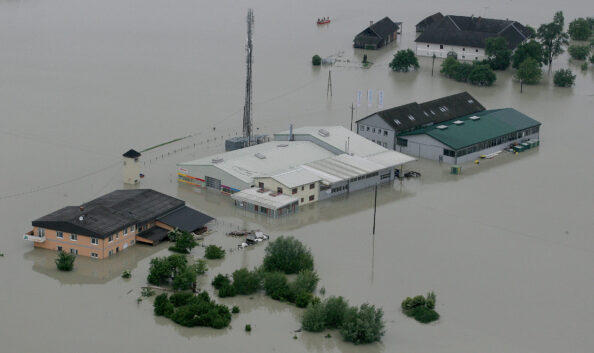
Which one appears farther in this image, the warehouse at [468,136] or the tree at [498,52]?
the tree at [498,52]

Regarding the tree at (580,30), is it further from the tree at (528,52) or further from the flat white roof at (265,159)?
the flat white roof at (265,159)

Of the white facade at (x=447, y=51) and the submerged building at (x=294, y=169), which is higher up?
the white facade at (x=447, y=51)

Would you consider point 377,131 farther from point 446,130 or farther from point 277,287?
point 277,287

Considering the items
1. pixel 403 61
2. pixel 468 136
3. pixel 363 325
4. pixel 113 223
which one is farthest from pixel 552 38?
pixel 363 325

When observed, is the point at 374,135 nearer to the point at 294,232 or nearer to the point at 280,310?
the point at 294,232

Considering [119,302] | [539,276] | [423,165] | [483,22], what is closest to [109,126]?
[423,165]

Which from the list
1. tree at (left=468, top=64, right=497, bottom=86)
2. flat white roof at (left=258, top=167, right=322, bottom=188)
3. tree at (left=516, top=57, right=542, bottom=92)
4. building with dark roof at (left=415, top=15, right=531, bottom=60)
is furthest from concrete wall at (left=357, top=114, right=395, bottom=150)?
building with dark roof at (left=415, top=15, right=531, bottom=60)

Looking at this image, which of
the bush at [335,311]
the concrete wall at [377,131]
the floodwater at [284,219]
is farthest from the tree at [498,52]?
the bush at [335,311]

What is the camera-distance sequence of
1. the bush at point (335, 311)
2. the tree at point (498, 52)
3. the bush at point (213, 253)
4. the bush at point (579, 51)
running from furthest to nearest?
the bush at point (579, 51)
the tree at point (498, 52)
the bush at point (213, 253)
the bush at point (335, 311)
